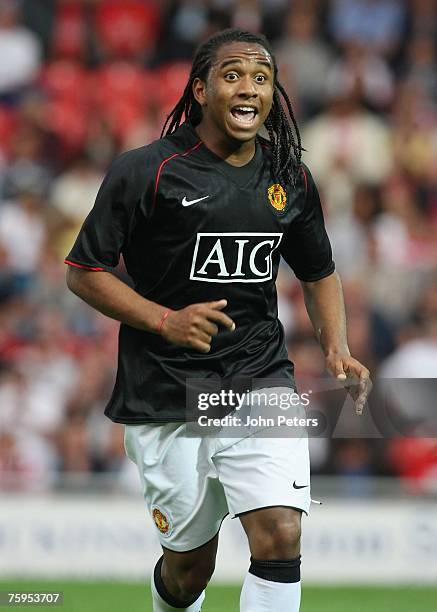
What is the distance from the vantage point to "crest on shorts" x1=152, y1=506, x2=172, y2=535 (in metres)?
4.92

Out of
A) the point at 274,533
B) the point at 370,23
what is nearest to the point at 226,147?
the point at 274,533

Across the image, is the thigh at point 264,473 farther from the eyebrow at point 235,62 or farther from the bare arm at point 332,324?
the eyebrow at point 235,62

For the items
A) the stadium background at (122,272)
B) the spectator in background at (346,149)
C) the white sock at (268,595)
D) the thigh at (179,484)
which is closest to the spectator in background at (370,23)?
the stadium background at (122,272)

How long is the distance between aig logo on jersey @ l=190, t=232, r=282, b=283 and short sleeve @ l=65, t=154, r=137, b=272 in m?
0.30

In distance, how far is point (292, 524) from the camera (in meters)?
4.51

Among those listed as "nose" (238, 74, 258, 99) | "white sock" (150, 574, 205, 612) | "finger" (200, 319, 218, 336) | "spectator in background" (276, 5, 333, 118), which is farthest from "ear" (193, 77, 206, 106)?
"spectator in background" (276, 5, 333, 118)

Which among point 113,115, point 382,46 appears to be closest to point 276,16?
point 382,46

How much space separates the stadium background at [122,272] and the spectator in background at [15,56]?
2cm

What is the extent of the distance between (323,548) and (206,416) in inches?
151

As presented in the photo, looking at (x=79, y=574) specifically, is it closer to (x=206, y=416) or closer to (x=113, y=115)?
(x=206, y=416)

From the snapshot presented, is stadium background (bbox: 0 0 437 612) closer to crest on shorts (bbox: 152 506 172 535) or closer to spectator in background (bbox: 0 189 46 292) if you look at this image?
Result: spectator in background (bbox: 0 189 46 292)

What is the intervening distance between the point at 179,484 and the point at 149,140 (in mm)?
7294

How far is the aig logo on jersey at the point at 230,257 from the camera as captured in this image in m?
4.73

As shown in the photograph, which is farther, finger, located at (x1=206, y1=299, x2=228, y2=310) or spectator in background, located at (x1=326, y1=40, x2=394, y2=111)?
spectator in background, located at (x1=326, y1=40, x2=394, y2=111)
